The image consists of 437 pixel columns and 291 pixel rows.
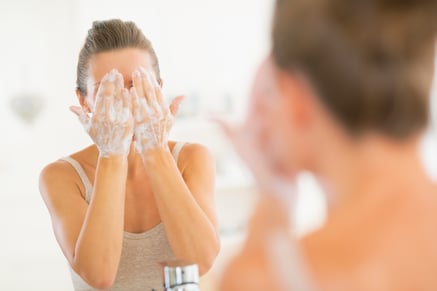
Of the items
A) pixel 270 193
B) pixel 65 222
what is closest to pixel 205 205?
pixel 65 222

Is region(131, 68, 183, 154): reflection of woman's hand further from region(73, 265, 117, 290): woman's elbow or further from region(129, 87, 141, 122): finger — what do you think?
region(73, 265, 117, 290): woman's elbow

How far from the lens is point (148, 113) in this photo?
1.44 meters

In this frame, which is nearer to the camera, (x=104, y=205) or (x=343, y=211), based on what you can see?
(x=343, y=211)

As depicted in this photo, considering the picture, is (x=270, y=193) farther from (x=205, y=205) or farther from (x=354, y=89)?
(x=205, y=205)

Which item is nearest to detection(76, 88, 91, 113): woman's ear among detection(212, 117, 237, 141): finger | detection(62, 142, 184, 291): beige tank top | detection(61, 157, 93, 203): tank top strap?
detection(61, 157, 93, 203): tank top strap

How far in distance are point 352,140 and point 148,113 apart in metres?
A: 0.87

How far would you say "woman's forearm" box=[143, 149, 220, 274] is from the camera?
1.43 meters

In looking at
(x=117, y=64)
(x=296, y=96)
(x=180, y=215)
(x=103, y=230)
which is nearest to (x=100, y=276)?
(x=103, y=230)

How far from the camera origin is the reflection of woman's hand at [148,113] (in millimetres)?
1412

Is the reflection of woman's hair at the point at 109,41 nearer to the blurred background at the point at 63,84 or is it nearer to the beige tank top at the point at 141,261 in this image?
the beige tank top at the point at 141,261

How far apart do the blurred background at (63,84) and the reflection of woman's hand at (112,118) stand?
1.78 meters

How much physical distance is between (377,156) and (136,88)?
2.82 ft

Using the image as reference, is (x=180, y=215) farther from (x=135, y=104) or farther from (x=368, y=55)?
(x=368, y=55)

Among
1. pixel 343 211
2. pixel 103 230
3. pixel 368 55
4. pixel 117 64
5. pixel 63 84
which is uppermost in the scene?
pixel 368 55
